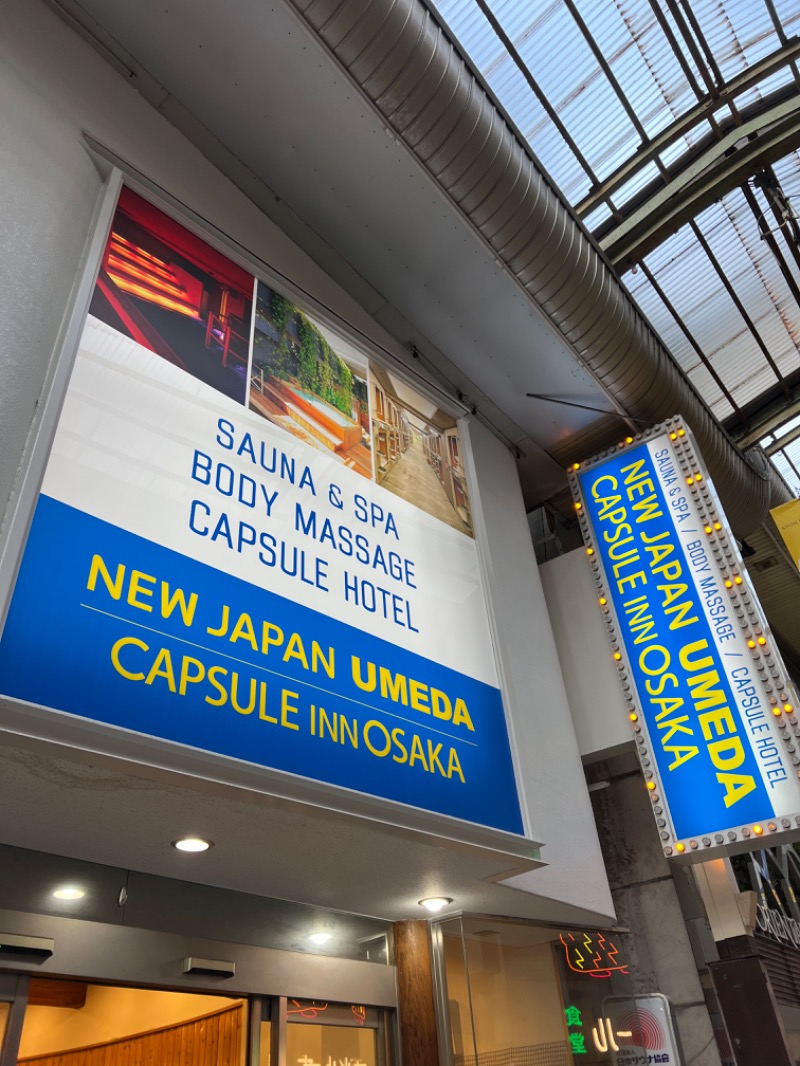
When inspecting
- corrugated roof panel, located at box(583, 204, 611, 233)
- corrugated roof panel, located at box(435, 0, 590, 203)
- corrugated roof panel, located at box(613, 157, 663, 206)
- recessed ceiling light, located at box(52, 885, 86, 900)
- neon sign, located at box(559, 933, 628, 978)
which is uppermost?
corrugated roof panel, located at box(613, 157, 663, 206)

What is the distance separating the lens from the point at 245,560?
3.26 m

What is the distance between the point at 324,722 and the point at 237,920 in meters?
1.28

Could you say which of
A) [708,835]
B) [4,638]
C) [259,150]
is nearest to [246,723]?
[4,638]

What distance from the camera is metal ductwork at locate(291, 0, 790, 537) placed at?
409cm

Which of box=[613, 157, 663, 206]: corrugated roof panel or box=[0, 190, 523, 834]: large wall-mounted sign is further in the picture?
box=[613, 157, 663, 206]: corrugated roof panel

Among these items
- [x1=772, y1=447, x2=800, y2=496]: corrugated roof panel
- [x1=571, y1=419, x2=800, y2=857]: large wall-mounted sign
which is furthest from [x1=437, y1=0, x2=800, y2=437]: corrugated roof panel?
[x1=772, y1=447, x2=800, y2=496]: corrugated roof panel

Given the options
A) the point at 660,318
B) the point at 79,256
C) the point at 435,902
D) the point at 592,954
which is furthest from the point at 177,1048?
the point at 660,318

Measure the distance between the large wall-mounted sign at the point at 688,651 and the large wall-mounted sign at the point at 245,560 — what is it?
1377 mm

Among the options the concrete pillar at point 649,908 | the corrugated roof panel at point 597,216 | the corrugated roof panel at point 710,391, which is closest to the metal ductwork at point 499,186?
the corrugated roof panel at point 597,216

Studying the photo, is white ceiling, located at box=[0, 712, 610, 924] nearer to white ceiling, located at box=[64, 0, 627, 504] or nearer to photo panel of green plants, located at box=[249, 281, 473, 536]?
photo panel of green plants, located at box=[249, 281, 473, 536]

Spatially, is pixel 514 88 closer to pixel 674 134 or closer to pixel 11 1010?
pixel 674 134

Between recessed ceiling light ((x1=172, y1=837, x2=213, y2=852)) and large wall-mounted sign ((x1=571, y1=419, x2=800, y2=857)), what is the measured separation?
2665 mm

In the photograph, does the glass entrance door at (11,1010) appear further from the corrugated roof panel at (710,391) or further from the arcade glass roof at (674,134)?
the corrugated roof panel at (710,391)

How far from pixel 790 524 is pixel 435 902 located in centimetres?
603
